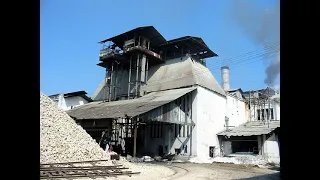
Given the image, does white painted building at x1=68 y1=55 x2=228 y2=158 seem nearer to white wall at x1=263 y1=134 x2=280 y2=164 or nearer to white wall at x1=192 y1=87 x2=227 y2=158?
white wall at x1=192 y1=87 x2=227 y2=158

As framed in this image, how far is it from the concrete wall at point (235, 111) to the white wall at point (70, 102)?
20.2 m

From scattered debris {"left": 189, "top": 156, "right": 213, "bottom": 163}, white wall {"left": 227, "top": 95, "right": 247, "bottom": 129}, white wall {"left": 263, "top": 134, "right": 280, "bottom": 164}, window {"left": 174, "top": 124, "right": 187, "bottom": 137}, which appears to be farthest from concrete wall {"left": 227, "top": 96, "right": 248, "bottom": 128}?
white wall {"left": 263, "top": 134, "right": 280, "bottom": 164}

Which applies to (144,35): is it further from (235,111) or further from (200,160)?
(200,160)

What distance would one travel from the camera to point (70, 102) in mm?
42875

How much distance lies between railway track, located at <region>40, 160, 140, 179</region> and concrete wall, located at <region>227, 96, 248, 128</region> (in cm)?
2139

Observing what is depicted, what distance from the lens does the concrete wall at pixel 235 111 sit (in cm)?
3566

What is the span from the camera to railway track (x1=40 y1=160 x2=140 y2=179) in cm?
1322

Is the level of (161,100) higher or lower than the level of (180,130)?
higher

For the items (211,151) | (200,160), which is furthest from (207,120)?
(200,160)

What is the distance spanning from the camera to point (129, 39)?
118 feet

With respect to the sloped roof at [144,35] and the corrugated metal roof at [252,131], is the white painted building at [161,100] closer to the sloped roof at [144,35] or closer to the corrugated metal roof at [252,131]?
the sloped roof at [144,35]

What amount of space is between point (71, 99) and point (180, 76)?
59.7 ft
